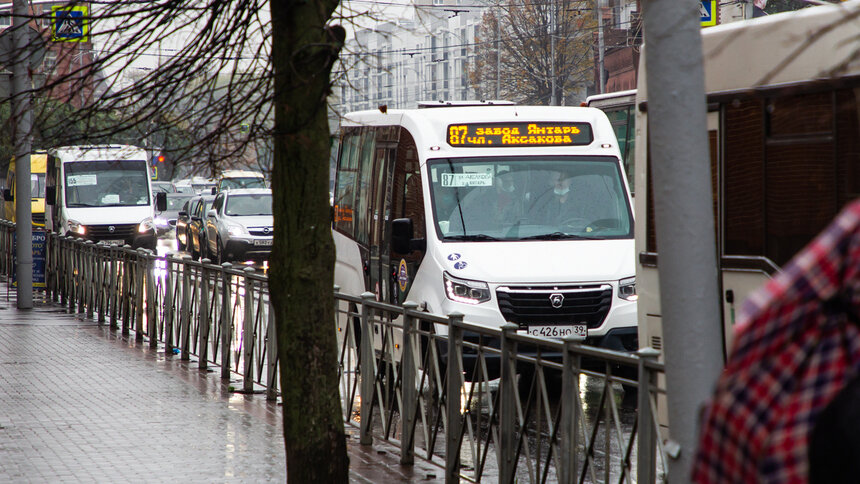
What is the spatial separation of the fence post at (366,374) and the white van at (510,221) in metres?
1.82

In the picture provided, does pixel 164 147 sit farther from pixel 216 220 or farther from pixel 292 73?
pixel 216 220

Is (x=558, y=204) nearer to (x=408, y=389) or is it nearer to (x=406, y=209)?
(x=406, y=209)

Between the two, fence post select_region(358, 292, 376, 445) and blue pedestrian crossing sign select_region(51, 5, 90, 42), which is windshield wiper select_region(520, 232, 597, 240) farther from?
blue pedestrian crossing sign select_region(51, 5, 90, 42)

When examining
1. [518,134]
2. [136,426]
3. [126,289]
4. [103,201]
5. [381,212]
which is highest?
[518,134]

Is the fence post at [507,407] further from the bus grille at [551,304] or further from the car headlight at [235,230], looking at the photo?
the car headlight at [235,230]

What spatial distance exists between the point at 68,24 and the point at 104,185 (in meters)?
25.5

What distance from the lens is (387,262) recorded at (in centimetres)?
1154

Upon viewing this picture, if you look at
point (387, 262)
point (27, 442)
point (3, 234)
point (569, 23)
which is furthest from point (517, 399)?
point (569, 23)

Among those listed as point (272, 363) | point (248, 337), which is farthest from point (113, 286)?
point (272, 363)

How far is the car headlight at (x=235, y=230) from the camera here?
28.4 m

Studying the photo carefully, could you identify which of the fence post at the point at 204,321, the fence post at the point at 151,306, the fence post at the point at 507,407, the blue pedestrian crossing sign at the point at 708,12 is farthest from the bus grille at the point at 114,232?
the fence post at the point at 507,407

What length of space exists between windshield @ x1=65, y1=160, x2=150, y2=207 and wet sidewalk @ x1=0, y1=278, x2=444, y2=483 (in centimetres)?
1878

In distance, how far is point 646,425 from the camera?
497cm

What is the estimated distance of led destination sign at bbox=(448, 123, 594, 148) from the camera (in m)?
11.1
